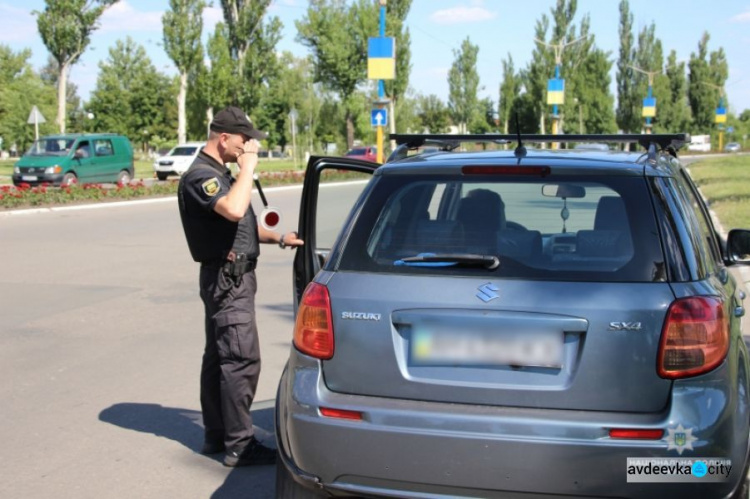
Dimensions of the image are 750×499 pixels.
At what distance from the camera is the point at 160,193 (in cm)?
2825

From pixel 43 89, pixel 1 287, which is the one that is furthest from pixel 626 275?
pixel 43 89

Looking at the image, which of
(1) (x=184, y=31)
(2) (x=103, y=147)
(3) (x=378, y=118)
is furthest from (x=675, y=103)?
(2) (x=103, y=147)

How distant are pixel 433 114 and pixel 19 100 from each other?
154ft

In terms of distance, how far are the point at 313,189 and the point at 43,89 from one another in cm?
9143

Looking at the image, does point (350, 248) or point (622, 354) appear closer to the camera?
point (622, 354)

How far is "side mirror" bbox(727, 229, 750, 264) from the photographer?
4574 mm

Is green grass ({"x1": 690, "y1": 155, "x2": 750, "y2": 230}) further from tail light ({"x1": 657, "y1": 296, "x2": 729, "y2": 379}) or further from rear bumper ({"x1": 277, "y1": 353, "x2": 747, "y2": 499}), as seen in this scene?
rear bumper ({"x1": 277, "y1": 353, "x2": 747, "y2": 499})

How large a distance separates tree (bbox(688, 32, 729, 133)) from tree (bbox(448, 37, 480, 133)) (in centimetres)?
2955

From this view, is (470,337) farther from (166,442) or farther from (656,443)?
(166,442)

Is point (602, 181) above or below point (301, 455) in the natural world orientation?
above

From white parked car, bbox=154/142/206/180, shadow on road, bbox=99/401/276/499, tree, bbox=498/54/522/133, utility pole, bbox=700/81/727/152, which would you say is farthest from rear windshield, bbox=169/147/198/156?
utility pole, bbox=700/81/727/152

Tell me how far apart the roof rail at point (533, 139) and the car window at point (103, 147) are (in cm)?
2883

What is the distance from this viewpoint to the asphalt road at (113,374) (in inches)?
181

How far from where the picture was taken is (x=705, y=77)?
309 feet
